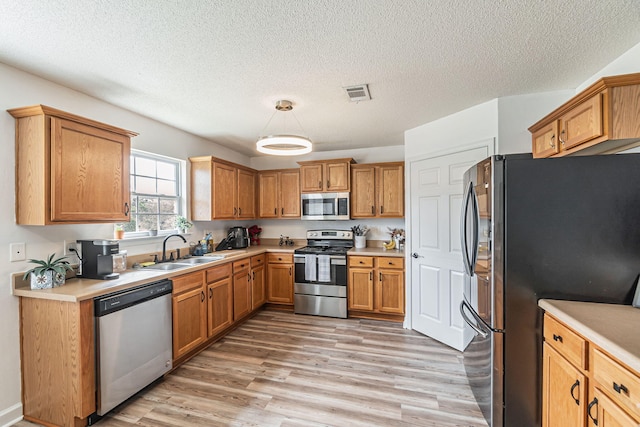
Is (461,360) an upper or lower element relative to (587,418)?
lower

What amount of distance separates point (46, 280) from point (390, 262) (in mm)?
3360

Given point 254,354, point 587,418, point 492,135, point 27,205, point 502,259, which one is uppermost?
point 492,135

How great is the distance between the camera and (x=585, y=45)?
179 cm

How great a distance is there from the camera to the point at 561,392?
56.0 inches

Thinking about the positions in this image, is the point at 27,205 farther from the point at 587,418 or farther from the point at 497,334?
→ the point at 587,418

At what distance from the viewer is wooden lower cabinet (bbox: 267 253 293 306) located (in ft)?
13.7

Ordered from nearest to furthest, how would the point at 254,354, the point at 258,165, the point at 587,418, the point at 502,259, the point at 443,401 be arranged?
the point at 587,418 → the point at 502,259 → the point at 443,401 → the point at 254,354 → the point at 258,165

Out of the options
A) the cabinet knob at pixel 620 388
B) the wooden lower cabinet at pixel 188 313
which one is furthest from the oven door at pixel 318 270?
the cabinet knob at pixel 620 388

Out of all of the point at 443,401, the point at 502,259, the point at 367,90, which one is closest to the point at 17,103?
the point at 367,90

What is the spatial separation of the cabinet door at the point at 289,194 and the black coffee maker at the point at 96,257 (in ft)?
8.58

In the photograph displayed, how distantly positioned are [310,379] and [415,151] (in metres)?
2.74

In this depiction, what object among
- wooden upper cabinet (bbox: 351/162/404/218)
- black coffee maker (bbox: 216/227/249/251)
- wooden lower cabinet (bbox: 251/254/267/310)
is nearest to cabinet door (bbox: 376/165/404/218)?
wooden upper cabinet (bbox: 351/162/404/218)

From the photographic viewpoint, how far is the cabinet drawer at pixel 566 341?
50.0 inches

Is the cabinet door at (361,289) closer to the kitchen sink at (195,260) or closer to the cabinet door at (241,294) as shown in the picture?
the cabinet door at (241,294)
